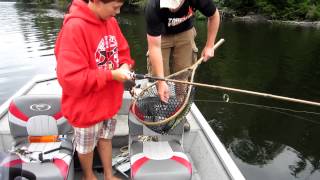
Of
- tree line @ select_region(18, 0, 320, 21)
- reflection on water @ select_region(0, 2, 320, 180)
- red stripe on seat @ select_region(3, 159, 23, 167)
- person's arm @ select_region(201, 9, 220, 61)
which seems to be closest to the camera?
red stripe on seat @ select_region(3, 159, 23, 167)

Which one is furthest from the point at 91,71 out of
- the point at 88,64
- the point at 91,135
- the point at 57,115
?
the point at 57,115

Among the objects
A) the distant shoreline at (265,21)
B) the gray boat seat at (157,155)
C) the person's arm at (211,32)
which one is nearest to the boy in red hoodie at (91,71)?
the gray boat seat at (157,155)

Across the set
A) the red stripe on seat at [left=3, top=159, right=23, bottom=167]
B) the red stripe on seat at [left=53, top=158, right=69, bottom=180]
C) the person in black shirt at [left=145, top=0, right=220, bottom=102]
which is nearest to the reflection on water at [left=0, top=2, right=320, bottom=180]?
the person in black shirt at [left=145, top=0, right=220, bottom=102]

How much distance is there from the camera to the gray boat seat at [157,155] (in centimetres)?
280

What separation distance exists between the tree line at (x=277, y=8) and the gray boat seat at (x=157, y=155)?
3514cm

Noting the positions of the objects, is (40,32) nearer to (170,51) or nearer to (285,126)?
(285,126)

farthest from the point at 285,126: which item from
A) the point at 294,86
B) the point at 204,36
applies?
the point at 204,36

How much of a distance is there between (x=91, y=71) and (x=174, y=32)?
1.38 meters

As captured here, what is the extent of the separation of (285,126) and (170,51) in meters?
7.28

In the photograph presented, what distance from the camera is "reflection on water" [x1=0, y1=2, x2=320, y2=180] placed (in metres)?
8.33

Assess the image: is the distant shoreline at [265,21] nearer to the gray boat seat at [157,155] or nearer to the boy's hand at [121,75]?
the gray boat seat at [157,155]

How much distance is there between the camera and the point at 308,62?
Result: 18484 millimetres

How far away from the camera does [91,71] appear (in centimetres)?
252

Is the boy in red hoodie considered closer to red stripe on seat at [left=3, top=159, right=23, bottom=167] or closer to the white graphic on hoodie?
the white graphic on hoodie
